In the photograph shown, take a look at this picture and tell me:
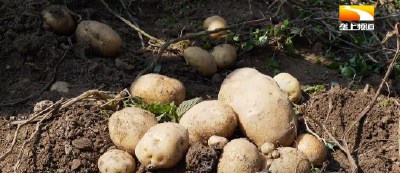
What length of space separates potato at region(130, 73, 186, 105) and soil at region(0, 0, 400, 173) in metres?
0.23

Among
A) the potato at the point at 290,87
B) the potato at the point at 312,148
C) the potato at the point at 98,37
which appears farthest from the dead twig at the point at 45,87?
the potato at the point at 312,148

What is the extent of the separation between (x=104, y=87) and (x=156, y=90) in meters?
0.45

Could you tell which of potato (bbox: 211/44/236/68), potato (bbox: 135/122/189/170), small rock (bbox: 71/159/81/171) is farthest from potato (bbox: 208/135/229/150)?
potato (bbox: 211/44/236/68)

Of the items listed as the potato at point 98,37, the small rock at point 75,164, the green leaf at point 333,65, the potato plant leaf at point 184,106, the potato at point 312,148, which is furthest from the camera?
the green leaf at point 333,65

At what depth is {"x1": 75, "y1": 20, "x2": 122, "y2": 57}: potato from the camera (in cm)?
370

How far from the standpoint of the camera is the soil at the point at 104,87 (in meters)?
2.81

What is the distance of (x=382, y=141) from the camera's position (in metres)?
3.37

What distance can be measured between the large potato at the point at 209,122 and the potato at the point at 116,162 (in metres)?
0.36

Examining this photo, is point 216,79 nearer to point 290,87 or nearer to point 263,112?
point 290,87

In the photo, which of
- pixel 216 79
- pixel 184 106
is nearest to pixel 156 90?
pixel 184 106

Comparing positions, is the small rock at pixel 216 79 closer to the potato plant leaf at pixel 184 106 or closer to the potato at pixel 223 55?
the potato at pixel 223 55

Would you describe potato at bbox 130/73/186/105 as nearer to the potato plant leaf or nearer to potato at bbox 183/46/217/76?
the potato plant leaf

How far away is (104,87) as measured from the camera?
136 inches

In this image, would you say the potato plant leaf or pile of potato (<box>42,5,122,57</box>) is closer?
the potato plant leaf
